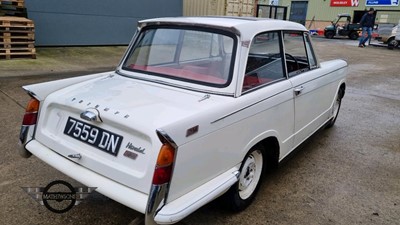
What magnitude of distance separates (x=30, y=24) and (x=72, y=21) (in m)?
2.58

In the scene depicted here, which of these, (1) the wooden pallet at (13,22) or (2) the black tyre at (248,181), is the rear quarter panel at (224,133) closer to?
(2) the black tyre at (248,181)

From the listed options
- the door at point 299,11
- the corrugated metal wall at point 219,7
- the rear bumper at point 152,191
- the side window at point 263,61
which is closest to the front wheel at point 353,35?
the door at point 299,11

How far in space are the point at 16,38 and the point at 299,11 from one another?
105 ft

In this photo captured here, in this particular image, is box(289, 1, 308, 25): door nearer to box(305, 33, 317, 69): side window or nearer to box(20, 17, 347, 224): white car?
box(305, 33, 317, 69): side window

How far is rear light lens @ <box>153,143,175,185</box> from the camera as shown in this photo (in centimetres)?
210

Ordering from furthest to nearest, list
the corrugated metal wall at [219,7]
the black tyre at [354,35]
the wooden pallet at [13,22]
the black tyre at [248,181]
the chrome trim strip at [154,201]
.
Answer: the black tyre at [354,35] < the corrugated metal wall at [219,7] < the wooden pallet at [13,22] < the black tyre at [248,181] < the chrome trim strip at [154,201]

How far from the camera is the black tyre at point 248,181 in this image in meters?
2.83

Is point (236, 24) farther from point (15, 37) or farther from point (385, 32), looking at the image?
point (385, 32)

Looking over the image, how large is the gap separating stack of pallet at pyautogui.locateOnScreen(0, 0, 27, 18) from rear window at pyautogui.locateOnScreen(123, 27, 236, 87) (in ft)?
27.3

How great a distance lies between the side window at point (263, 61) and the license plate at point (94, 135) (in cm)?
111

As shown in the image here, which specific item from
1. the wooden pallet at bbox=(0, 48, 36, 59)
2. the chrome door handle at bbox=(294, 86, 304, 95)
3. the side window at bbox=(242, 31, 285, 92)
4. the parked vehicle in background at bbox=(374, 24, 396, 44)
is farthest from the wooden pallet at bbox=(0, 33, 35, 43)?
the parked vehicle in background at bbox=(374, 24, 396, 44)

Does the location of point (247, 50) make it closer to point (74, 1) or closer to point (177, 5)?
point (74, 1)

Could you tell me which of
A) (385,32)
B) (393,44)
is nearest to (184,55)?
(393,44)

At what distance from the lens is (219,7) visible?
13.6 meters
